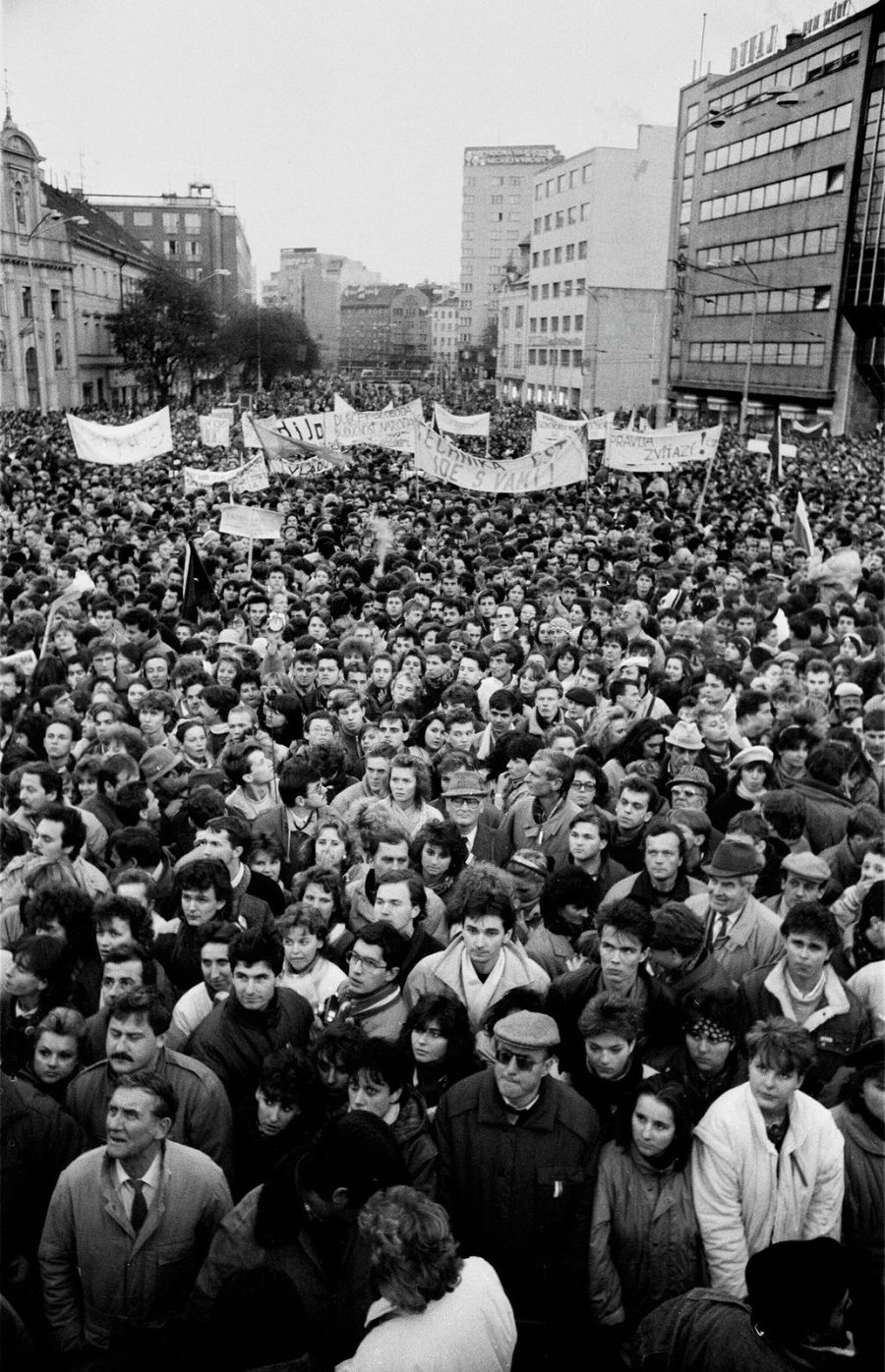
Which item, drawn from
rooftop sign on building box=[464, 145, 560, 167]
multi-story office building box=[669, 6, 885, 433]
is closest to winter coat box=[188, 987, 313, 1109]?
multi-story office building box=[669, 6, 885, 433]

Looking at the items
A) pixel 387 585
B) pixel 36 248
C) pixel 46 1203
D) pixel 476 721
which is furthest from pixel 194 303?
pixel 46 1203

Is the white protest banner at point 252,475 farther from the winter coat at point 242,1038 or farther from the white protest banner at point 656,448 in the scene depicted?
the winter coat at point 242,1038

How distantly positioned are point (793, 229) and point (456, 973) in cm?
5485

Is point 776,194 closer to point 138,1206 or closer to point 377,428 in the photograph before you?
point 377,428

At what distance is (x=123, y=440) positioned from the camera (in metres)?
17.8

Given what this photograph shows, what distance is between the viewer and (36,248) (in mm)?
56312

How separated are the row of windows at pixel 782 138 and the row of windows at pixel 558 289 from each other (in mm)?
14931

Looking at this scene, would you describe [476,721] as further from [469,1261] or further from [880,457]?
[880,457]

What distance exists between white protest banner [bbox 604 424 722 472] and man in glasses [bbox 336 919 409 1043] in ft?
52.0

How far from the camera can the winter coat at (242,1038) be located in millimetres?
3916

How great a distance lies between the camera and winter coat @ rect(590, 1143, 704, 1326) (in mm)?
3352

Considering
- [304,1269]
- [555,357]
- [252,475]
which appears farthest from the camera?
[555,357]

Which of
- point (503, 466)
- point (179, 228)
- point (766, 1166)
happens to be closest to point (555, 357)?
point (179, 228)

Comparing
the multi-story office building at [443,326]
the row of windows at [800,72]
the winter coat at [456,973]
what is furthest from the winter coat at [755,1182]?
the multi-story office building at [443,326]
